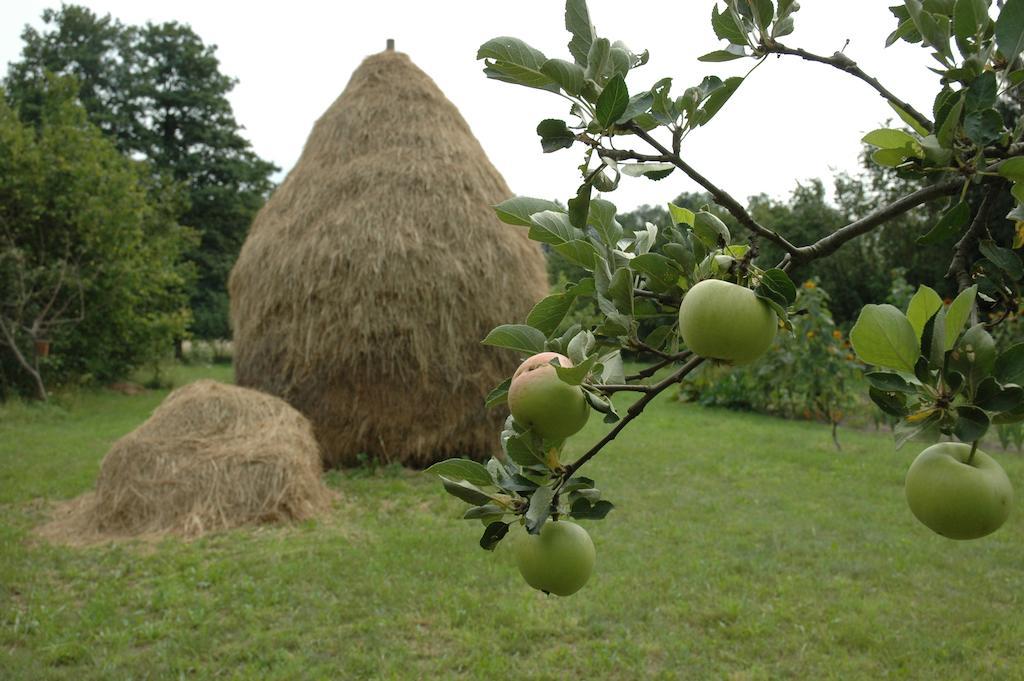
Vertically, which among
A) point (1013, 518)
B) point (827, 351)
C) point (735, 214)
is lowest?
point (1013, 518)

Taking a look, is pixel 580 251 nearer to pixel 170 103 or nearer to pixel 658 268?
pixel 658 268

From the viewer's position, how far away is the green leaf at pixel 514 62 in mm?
743

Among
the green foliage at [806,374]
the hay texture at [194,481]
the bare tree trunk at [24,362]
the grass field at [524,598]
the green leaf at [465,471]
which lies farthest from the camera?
the bare tree trunk at [24,362]

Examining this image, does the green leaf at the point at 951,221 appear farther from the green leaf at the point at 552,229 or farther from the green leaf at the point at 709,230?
the green leaf at the point at 552,229

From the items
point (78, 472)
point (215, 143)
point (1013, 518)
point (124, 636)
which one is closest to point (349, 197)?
point (78, 472)

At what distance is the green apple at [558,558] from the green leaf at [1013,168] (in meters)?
0.57

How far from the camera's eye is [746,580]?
3.86 meters

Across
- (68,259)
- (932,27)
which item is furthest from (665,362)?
(68,259)

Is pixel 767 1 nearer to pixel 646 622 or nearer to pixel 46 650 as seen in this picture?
pixel 646 622

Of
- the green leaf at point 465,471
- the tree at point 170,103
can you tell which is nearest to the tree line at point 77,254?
the tree at point 170,103

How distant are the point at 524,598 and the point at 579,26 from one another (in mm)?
3233

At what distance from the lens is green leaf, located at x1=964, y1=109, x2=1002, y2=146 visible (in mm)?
732

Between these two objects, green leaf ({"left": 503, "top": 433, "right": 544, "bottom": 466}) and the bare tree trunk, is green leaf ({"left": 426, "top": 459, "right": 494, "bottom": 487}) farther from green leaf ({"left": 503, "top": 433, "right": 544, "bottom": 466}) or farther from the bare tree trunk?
the bare tree trunk

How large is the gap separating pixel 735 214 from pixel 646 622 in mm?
2910
